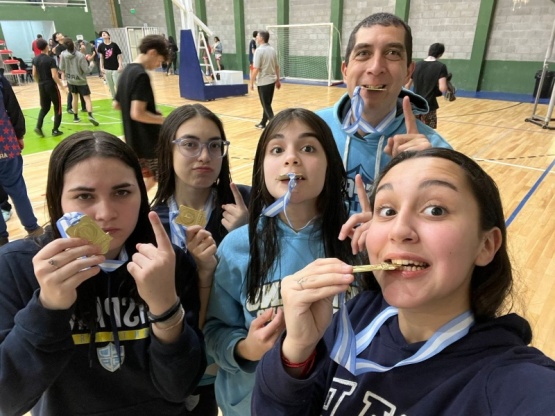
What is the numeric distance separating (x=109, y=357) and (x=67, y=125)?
30.0ft

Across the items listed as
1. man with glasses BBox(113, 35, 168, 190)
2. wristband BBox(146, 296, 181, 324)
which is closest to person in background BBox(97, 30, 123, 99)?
man with glasses BBox(113, 35, 168, 190)

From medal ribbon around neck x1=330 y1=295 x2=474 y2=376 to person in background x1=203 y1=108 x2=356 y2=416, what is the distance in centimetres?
35

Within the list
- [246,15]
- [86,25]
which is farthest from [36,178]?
[86,25]

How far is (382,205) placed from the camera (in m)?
1.00

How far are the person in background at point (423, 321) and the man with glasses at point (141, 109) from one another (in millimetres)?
3135

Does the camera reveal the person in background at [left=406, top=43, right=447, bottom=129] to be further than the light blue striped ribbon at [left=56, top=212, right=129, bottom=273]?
Yes

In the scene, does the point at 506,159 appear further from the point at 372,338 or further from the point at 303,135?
the point at 372,338

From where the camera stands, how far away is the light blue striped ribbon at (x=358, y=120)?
5.91 ft

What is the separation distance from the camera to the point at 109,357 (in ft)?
4.17

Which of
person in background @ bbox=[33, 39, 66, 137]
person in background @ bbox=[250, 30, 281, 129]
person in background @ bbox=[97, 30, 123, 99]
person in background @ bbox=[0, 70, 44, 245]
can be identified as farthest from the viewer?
person in background @ bbox=[97, 30, 123, 99]

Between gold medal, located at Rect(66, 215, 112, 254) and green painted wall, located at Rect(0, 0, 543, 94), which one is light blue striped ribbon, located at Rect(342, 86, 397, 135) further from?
green painted wall, located at Rect(0, 0, 543, 94)

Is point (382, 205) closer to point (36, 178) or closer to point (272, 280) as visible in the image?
point (272, 280)

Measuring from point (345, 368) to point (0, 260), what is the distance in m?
1.11

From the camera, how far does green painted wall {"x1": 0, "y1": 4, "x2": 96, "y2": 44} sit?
17438 millimetres
